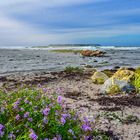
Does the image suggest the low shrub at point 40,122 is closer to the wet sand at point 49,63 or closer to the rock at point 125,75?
the rock at point 125,75

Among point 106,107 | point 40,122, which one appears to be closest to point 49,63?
point 106,107

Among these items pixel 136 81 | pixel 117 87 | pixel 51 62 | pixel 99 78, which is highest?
pixel 136 81

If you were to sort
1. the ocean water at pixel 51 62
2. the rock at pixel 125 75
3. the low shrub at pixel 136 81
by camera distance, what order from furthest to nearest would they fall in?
the ocean water at pixel 51 62 → the rock at pixel 125 75 → the low shrub at pixel 136 81

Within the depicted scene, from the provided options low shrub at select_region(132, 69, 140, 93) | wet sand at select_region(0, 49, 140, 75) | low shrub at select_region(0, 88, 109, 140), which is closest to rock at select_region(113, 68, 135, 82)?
low shrub at select_region(132, 69, 140, 93)

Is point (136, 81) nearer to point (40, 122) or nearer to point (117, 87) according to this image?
point (117, 87)

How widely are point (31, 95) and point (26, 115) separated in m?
1.61

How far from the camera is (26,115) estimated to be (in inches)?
249

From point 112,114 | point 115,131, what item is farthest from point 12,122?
point 112,114

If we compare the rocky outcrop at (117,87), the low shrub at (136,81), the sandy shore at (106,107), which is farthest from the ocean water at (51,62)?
the rocky outcrop at (117,87)

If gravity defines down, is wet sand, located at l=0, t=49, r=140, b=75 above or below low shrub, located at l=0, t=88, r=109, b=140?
below

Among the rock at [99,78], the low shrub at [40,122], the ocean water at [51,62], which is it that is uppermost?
the low shrub at [40,122]

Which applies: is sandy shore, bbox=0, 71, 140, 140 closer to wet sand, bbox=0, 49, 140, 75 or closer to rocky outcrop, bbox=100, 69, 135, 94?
rocky outcrop, bbox=100, 69, 135, 94

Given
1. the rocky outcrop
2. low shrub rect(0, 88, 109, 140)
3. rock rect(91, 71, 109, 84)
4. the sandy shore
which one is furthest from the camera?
rock rect(91, 71, 109, 84)

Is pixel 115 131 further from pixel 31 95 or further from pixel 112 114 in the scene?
pixel 31 95
